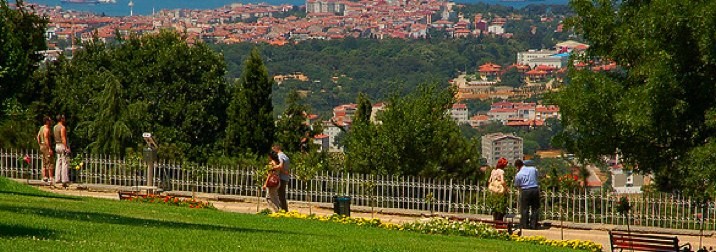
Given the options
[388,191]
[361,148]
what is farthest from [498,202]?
[361,148]

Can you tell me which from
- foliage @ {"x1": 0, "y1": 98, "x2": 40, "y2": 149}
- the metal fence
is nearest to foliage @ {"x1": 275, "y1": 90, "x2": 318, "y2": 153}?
foliage @ {"x1": 0, "y1": 98, "x2": 40, "y2": 149}

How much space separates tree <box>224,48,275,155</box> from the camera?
33675 mm

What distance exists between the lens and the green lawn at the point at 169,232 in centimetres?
1265

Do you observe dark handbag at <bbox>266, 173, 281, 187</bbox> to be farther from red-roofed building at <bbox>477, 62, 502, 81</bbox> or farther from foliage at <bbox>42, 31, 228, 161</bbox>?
red-roofed building at <bbox>477, 62, 502, 81</bbox>

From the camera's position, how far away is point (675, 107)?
21.4 metres

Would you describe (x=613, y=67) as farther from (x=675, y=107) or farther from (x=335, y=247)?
(x=335, y=247)

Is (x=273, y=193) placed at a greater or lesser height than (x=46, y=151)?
lesser

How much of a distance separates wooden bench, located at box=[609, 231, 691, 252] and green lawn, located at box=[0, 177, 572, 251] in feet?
2.59

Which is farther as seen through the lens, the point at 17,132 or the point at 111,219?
the point at 17,132

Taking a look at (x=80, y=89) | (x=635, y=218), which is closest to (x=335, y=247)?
(x=635, y=218)

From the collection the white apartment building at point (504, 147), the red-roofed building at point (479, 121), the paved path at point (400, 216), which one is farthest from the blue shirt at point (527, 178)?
the red-roofed building at point (479, 121)

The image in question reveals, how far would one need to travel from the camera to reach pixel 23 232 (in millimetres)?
12789

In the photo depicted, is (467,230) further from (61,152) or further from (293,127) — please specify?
(293,127)

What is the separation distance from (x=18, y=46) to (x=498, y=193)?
56.6 ft
